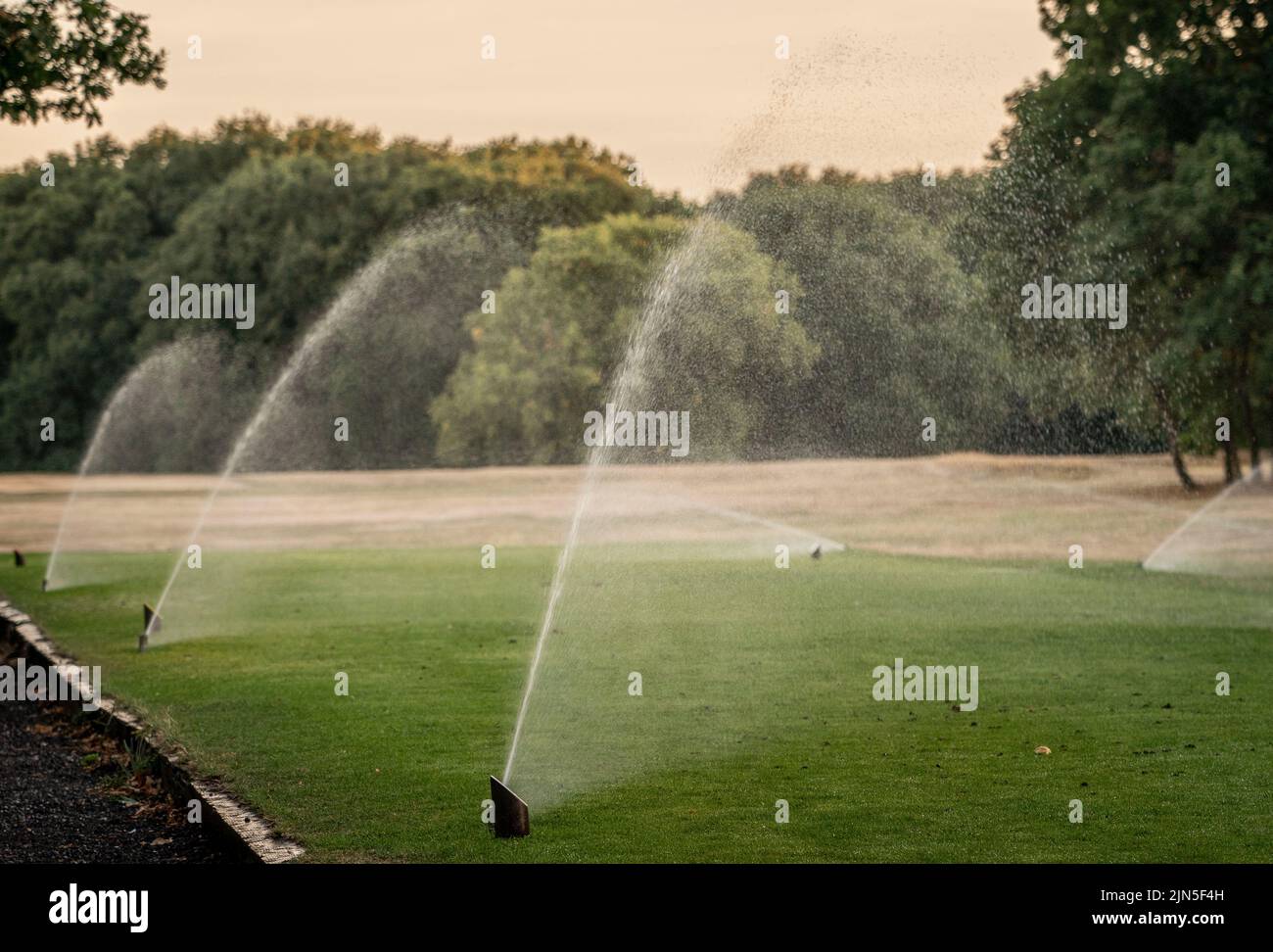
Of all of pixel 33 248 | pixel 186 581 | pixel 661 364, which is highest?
pixel 33 248

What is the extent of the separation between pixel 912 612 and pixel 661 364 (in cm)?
635

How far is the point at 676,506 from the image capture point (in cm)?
4731

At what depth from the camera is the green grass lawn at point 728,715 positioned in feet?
28.9

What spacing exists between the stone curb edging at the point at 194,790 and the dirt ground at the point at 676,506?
1999cm

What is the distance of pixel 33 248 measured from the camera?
81.9m

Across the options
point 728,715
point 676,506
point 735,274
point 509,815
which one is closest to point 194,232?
point 676,506

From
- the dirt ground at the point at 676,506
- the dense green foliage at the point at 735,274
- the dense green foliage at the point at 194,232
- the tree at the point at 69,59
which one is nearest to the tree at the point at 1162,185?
the dense green foliage at the point at 735,274

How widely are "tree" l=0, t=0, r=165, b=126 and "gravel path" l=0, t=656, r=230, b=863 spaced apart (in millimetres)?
11690

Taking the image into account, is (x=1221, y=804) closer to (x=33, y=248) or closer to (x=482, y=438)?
(x=482, y=438)

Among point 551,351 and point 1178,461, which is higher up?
point 551,351

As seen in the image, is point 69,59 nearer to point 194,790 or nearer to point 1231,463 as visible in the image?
point 194,790

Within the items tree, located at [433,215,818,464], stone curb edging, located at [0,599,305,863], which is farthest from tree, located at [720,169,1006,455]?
tree, located at [433,215,818,464]

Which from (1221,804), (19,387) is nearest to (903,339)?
(1221,804)

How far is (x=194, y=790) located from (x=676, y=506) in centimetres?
3752
